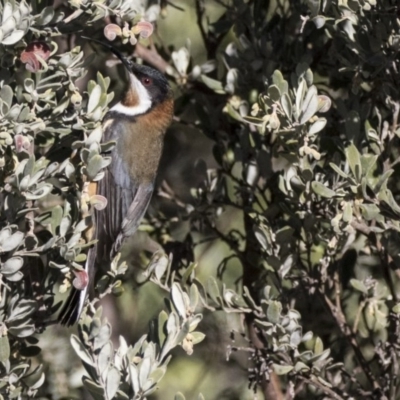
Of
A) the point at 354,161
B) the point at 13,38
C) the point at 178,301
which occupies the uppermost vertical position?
the point at 13,38

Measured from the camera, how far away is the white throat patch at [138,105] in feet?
15.5

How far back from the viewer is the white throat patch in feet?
15.5

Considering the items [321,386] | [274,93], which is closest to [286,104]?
[274,93]

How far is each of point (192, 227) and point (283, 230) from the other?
0.84 m

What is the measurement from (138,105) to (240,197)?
104cm

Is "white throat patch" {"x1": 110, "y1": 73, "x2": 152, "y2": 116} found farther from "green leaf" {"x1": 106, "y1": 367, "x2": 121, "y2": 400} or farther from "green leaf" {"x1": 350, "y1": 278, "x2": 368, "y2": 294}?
"green leaf" {"x1": 106, "y1": 367, "x2": 121, "y2": 400}

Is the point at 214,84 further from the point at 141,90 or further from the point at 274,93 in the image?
the point at 274,93

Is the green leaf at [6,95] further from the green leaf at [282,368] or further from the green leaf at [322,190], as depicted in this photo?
the green leaf at [282,368]

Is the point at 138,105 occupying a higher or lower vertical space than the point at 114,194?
higher

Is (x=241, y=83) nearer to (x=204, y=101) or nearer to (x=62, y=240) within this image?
(x=204, y=101)

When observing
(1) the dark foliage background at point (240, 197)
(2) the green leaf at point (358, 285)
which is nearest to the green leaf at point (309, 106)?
(1) the dark foliage background at point (240, 197)

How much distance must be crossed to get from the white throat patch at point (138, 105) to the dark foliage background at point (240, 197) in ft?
0.47

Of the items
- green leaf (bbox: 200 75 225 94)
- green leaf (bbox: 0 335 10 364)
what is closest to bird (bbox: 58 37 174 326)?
green leaf (bbox: 200 75 225 94)

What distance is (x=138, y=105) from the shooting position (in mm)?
5059
